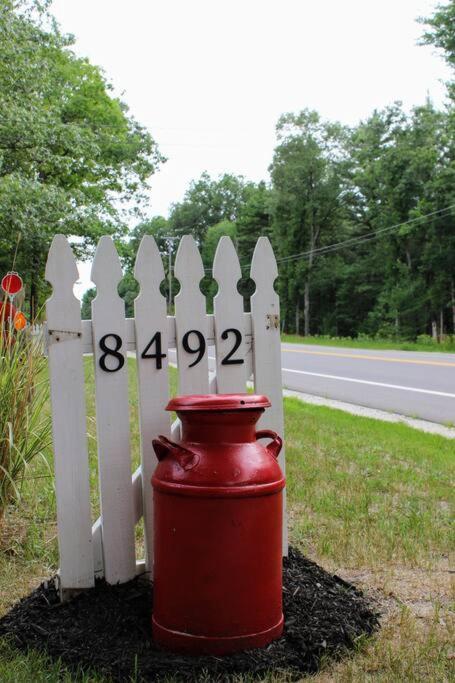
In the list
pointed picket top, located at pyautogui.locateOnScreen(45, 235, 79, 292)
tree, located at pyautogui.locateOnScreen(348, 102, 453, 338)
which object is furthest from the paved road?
tree, located at pyautogui.locateOnScreen(348, 102, 453, 338)

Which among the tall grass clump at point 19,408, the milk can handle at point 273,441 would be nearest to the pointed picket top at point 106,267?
the tall grass clump at point 19,408

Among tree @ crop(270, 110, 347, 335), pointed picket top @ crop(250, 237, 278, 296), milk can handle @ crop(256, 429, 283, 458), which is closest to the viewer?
milk can handle @ crop(256, 429, 283, 458)

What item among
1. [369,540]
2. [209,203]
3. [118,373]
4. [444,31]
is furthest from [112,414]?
[209,203]

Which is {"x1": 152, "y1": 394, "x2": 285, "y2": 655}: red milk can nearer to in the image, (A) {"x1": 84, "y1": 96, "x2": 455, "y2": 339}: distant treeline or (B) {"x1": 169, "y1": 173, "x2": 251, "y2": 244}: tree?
(A) {"x1": 84, "y1": 96, "x2": 455, "y2": 339}: distant treeline

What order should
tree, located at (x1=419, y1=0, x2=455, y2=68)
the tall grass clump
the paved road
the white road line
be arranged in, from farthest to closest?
tree, located at (x1=419, y1=0, x2=455, y2=68), the white road line, the paved road, the tall grass clump

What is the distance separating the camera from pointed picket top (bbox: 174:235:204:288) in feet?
10.5

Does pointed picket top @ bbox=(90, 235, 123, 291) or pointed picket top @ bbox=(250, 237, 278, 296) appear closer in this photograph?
pointed picket top @ bbox=(90, 235, 123, 291)

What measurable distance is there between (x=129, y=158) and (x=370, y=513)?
89.1 feet

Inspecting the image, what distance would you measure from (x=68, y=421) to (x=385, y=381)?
39.7ft

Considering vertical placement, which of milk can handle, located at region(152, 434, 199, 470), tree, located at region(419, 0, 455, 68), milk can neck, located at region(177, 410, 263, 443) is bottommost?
milk can handle, located at region(152, 434, 199, 470)

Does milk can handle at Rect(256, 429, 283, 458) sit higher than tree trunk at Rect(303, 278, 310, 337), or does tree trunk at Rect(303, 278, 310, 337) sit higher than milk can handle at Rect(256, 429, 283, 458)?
tree trunk at Rect(303, 278, 310, 337)

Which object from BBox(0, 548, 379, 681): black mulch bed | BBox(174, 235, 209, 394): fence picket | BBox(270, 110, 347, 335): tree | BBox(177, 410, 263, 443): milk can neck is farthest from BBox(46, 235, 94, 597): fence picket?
BBox(270, 110, 347, 335): tree

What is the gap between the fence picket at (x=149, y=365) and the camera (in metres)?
3.08

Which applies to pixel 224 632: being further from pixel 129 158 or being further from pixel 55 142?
pixel 129 158
